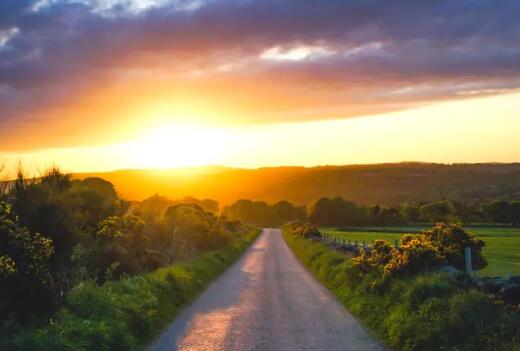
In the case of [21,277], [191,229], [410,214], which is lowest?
[410,214]

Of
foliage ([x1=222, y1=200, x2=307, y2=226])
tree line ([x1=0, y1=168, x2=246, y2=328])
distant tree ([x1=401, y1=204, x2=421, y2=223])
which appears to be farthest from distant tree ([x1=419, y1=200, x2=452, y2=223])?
tree line ([x1=0, y1=168, x2=246, y2=328])

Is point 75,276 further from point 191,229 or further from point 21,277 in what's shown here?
point 191,229

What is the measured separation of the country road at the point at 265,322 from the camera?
1273 cm

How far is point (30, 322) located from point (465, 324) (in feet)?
27.7

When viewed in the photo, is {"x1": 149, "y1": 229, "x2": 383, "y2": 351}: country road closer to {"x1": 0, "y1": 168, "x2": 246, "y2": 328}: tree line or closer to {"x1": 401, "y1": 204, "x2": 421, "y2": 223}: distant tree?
{"x1": 0, "y1": 168, "x2": 246, "y2": 328}: tree line

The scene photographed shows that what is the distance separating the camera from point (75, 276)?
15.4m

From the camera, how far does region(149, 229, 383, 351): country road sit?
41.8ft

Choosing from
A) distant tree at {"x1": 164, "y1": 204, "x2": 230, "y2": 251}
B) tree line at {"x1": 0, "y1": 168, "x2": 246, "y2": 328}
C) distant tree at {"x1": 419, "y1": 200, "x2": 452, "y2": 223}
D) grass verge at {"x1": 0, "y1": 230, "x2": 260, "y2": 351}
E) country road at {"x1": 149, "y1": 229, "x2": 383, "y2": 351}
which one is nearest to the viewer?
grass verge at {"x1": 0, "y1": 230, "x2": 260, "y2": 351}

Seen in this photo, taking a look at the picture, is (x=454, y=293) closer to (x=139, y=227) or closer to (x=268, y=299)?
(x=268, y=299)

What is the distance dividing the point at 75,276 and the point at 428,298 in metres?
8.84

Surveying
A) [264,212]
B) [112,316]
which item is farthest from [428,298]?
[264,212]

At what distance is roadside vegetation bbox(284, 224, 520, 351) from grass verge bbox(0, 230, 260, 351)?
535 cm

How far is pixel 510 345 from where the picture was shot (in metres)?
9.39

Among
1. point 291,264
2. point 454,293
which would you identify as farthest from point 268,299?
point 291,264
